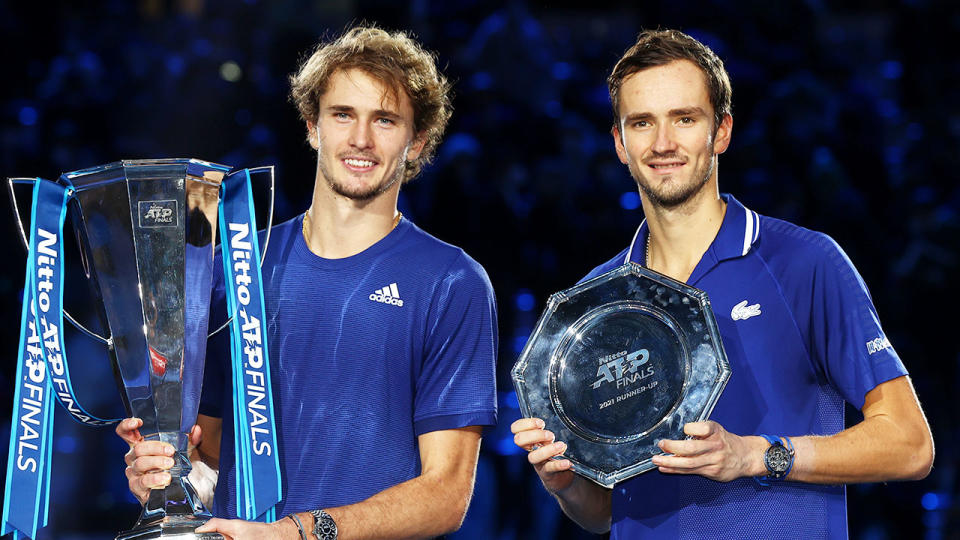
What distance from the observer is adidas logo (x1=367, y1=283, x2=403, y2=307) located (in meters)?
2.31

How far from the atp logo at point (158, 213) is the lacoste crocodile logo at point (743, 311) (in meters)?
1.12

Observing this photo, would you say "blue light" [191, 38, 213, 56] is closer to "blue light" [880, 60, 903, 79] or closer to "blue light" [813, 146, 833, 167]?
"blue light" [813, 146, 833, 167]

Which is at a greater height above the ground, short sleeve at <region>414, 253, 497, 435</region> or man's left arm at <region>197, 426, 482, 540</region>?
short sleeve at <region>414, 253, 497, 435</region>

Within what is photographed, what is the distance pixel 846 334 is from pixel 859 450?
0.23 meters

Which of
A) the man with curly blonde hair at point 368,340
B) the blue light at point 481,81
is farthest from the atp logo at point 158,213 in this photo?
the blue light at point 481,81

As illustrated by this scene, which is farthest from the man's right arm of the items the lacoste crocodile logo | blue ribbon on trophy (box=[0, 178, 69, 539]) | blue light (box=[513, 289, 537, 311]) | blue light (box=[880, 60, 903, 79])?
blue light (box=[880, 60, 903, 79])

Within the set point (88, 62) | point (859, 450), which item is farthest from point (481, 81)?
point (859, 450)

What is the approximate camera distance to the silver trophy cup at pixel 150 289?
204 centimetres

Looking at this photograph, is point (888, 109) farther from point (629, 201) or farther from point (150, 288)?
point (150, 288)

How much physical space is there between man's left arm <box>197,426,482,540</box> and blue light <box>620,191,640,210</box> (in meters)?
3.04

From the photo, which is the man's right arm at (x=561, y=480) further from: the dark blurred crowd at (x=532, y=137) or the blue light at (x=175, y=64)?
the blue light at (x=175, y=64)

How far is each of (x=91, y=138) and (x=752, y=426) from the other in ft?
15.2

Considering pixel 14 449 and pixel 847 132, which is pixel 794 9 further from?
pixel 14 449

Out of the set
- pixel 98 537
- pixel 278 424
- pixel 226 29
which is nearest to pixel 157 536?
pixel 278 424
